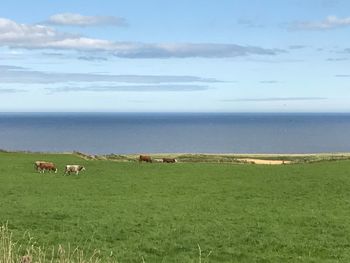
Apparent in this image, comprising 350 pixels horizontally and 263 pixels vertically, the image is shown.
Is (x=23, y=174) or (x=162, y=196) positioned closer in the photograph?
(x=162, y=196)

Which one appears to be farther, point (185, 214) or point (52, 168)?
point (52, 168)

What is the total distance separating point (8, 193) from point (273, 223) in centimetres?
1672

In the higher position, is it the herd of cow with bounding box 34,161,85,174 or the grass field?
the herd of cow with bounding box 34,161,85,174

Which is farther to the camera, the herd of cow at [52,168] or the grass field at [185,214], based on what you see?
the herd of cow at [52,168]

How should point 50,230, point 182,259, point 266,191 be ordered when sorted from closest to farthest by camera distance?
point 182,259
point 50,230
point 266,191

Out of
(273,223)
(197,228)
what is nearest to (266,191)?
(273,223)

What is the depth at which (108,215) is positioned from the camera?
23.8m

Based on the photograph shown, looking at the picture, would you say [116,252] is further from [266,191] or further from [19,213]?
[266,191]

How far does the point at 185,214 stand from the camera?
24.4 meters

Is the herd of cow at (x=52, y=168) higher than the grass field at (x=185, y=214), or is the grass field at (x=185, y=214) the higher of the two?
the herd of cow at (x=52, y=168)

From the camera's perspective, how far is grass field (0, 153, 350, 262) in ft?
59.3

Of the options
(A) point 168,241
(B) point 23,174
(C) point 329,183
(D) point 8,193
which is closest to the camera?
(A) point 168,241

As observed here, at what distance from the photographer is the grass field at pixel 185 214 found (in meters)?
18.1

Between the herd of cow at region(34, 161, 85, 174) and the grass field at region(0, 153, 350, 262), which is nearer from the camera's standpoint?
the grass field at region(0, 153, 350, 262)
